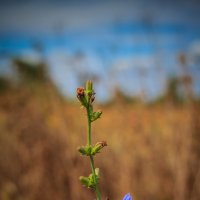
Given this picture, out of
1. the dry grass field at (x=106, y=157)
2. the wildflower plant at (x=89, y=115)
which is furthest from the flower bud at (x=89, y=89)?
the dry grass field at (x=106, y=157)

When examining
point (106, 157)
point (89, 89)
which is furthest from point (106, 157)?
point (89, 89)

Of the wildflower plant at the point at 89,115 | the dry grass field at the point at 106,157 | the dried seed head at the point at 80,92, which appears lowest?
the wildflower plant at the point at 89,115

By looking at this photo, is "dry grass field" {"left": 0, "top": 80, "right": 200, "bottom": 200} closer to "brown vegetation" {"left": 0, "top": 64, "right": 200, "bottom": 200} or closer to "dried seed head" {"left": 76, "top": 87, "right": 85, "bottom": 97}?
"brown vegetation" {"left": 0, "top": 64, "right": 200, "bottom": 200}

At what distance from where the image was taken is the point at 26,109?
4.59 metres

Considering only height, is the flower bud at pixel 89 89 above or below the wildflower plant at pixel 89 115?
above

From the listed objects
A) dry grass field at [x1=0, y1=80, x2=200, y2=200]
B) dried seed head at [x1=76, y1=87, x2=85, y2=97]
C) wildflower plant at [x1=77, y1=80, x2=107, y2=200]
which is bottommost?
wildflower plant at [x1=77, y1=80, x2=107, y2=200]

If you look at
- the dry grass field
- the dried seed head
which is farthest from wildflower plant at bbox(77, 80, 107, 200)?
the dry grass field

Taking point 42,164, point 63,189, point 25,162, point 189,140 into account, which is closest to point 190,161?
point 189,140

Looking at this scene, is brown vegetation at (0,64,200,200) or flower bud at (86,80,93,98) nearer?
flower bud at (86,80,93,98)

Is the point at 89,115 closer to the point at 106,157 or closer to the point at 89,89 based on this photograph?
the point at 89,89

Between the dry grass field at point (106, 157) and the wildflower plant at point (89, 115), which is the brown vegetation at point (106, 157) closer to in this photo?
the dry grass field at point (106, 157)

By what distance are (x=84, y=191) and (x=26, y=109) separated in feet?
4.61

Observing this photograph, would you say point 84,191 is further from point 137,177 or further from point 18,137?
point 18,137

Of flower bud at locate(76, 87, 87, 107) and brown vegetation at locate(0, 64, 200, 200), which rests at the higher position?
brown vegetation at locate(0, 64, 200, 200)
